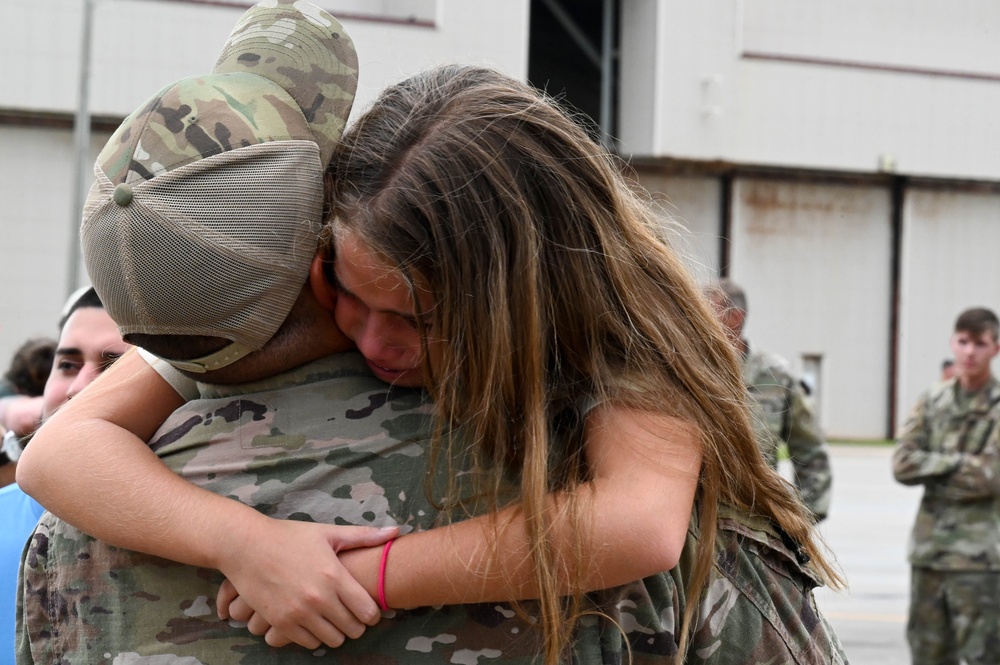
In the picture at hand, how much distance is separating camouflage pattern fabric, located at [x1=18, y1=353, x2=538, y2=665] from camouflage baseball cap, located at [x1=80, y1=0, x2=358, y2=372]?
0.33 ft

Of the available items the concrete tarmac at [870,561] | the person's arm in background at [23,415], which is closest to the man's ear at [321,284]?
the concrete tarmac at [870,561]

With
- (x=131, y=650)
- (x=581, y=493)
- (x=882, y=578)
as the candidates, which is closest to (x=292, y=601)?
(x=131, y=650)

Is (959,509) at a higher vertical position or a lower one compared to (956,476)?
lower

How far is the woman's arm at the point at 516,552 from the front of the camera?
1.42 meters

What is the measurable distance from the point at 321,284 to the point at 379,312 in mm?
93

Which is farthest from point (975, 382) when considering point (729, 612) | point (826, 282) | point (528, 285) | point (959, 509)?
point (826, 282)

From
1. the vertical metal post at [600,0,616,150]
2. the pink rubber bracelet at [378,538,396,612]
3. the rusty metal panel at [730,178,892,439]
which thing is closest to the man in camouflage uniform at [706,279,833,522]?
the pink rubber bracelet at [378,538,396,612]

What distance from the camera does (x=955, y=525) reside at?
6234 millimetres

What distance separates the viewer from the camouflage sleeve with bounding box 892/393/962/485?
244 inches

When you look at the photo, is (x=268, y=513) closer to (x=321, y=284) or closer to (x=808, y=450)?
(x=321, y=284)

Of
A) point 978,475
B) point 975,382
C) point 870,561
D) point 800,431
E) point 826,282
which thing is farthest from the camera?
point 826,282

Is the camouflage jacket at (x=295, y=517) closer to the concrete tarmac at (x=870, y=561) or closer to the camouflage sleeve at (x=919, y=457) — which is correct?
the concrete tarmac at (x=870, y=561)

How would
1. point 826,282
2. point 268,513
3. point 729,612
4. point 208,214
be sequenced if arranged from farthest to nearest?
point 826,282 → point 729,612 → point 268,513 → point 208,214

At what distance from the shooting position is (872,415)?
25.7m
